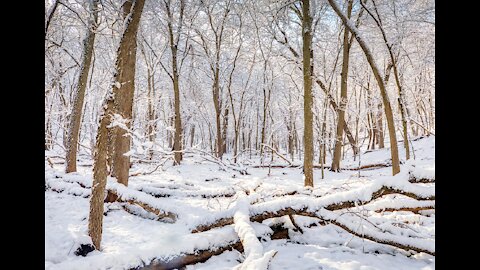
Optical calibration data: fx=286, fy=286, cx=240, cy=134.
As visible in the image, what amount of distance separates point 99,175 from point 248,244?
7.34 ft

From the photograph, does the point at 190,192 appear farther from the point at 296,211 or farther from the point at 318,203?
the point at 318,203

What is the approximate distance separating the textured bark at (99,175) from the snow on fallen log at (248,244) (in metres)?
1.87

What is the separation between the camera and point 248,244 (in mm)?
3039

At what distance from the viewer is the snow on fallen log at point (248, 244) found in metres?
2.46

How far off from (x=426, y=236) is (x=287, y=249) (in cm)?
193

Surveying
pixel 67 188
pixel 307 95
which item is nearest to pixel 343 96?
pixel 307 95

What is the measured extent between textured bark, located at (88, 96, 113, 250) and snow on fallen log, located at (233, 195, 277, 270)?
187 cm

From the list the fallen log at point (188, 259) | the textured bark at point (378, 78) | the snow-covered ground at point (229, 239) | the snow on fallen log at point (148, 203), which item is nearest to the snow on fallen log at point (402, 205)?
the snow-covered ground at point (229, 239)

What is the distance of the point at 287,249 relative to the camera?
163 inches

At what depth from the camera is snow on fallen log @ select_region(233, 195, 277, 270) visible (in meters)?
2.46

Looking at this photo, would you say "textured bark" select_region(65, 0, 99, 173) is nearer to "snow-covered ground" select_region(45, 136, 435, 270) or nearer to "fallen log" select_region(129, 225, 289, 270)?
"snow-covered ground" select_region(45, 136, 435, 270)

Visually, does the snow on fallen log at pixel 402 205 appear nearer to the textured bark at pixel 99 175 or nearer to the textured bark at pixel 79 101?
the textured bark at pixel 99 175

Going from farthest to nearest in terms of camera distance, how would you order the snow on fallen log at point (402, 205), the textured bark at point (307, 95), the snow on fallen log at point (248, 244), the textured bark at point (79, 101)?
the textured bark at point (79, 101), the textured bark at point (307, 95), the snow on fallen log at point (402, 205), the snow on fallen log at point (248, 244)
